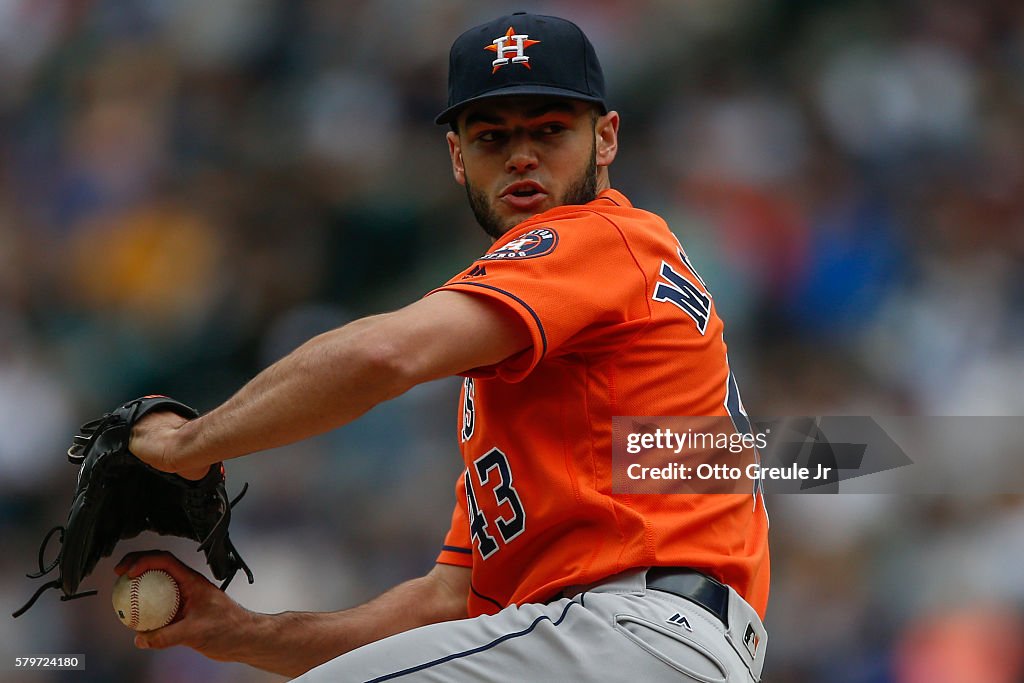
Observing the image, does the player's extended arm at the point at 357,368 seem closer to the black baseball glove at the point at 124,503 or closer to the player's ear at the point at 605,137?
the black baseball glove at the point at 124,503

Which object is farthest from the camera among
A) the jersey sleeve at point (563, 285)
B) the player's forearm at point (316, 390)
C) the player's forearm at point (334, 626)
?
the player's forearm at point (334, 626)

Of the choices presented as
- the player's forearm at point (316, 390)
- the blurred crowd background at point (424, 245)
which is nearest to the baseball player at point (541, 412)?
the player's forearm at point (316, 390)

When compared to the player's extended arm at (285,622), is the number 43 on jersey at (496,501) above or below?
above

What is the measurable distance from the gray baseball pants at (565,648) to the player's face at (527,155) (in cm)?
98

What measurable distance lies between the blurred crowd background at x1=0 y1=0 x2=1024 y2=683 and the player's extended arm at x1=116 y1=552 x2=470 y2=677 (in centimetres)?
240

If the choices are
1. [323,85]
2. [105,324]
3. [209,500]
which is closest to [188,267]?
[105,324]

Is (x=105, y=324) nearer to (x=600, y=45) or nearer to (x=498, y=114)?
(x=600, y=45)

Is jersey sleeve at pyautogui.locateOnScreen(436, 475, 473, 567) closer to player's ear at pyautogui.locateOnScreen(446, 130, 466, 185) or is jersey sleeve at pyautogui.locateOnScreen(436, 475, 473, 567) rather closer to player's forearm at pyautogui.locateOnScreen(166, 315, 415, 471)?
player's ear at pyautogui.locateOnScreen(446, 130, 466, 185)

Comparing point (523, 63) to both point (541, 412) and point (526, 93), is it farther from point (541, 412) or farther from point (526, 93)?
point (541, 412)

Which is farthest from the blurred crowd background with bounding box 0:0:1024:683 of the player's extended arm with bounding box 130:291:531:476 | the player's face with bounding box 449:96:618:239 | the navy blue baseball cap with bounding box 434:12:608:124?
the player's extended arm with bounding box 130:291:531:476

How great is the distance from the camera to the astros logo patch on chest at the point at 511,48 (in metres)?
2.88

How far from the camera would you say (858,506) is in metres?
5.54

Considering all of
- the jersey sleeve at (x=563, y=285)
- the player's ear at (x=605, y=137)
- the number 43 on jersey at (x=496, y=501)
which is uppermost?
the player's ear at (x=605, y=137)

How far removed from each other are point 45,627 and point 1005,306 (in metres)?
4.71
